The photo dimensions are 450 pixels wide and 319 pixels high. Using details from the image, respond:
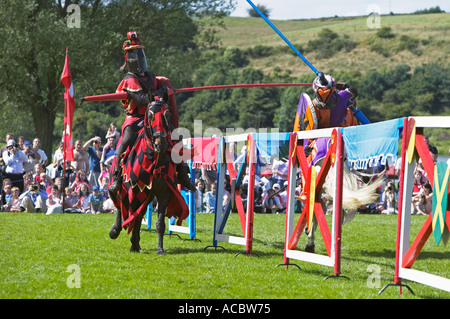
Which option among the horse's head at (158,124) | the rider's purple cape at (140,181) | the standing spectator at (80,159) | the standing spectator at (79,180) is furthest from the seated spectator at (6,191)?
the horse's head at (158,124)

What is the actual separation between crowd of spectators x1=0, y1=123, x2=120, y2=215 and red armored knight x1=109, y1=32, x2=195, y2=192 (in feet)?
20.0

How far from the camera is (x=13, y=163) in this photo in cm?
1720

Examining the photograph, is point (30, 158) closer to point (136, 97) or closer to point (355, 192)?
point (136, 97)

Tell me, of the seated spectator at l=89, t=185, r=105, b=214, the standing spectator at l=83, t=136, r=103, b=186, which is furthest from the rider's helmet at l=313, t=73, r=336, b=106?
the standing spectator at l=83, t=136, r=103, b=186

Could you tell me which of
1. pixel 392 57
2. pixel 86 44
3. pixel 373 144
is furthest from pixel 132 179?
pixel 392 57

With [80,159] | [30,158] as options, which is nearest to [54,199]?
[80,159]

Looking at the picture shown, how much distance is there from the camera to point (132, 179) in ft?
32.0

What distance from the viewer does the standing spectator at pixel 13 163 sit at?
56.3 feet

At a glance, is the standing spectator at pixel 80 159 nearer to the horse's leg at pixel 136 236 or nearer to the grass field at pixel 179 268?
the grass field at pixel 179 268

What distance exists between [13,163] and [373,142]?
12468 millimetres

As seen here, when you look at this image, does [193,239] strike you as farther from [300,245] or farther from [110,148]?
[110,148]

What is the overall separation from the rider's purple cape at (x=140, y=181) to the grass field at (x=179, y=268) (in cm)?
61

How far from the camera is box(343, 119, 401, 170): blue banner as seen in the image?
6.55m
